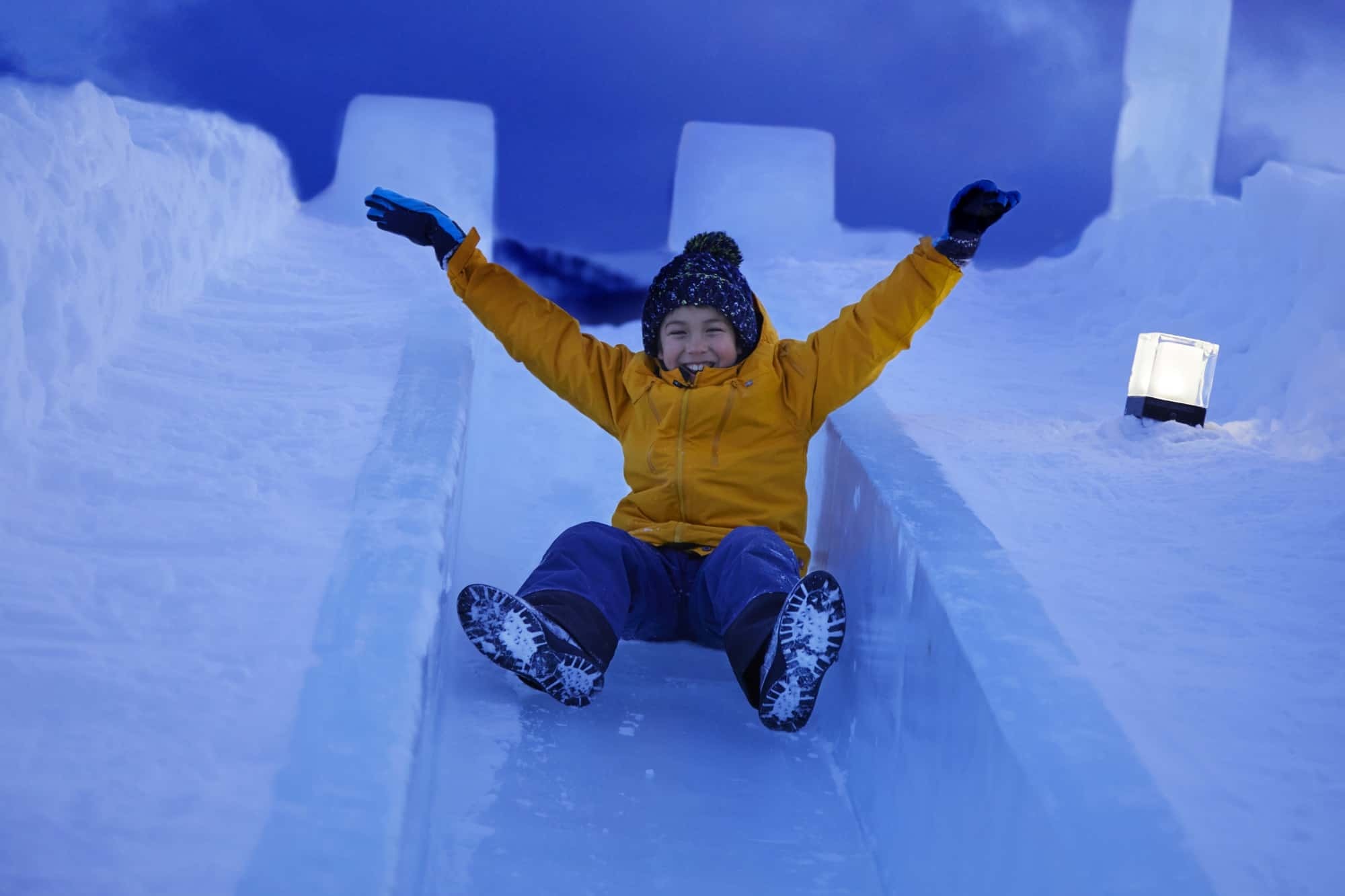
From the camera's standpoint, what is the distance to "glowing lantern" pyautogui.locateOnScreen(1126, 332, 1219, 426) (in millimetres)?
2092

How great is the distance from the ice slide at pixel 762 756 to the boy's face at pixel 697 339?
22 centimetres

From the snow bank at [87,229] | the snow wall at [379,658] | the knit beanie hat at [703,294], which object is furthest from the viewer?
the knit beanie hat at [703,294]

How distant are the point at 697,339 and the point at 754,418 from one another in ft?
0.48

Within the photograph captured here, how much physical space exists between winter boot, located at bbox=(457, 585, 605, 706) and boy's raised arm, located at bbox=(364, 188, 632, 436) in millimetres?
539

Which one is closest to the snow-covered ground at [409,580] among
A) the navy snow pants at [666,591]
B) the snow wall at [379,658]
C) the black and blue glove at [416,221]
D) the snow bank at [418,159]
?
the snow wall at [379,658]

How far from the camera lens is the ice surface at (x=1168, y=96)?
339cm

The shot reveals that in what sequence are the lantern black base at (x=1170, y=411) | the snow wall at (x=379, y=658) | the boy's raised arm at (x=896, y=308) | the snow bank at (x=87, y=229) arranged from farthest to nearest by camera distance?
the lantern black base at (x=1170, y=411)
the boy's raised arm at (x=896, y=308)
the snow bank at (x=87, y=229)
the snow wall at (x=379, y=658)

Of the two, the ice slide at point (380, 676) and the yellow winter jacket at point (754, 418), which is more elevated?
the yellow winter jacket at point (754, 418)

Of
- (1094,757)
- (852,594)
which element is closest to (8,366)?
(852,594)

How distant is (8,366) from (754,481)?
3.03ft

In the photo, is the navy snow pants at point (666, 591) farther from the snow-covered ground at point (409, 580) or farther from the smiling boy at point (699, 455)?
the snow-covered ground at point (409, 580)

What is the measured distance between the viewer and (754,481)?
1.66 m

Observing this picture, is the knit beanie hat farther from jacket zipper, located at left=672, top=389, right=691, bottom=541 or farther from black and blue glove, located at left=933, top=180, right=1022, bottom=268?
black and blue glove, located at left=933, top=180, right=1022, bottom=268

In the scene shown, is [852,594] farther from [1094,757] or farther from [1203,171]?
[1203,171]
